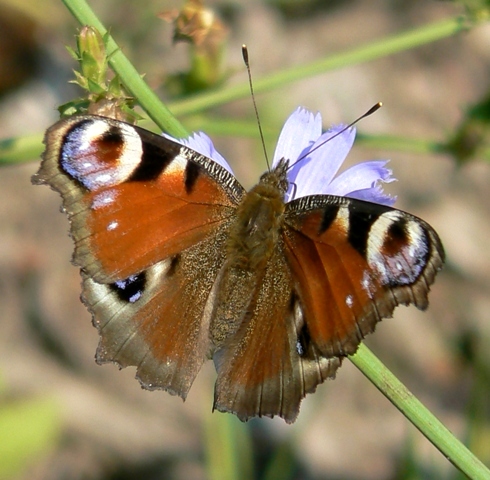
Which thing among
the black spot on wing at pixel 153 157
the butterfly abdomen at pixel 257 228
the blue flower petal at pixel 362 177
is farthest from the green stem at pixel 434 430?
the black spot on wing at pixel 153 157

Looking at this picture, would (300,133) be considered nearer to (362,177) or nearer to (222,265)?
(362,177)

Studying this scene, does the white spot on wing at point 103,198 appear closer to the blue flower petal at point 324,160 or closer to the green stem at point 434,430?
the blue flower petal at point 324,160

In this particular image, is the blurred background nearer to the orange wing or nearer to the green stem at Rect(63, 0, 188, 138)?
the orange wing

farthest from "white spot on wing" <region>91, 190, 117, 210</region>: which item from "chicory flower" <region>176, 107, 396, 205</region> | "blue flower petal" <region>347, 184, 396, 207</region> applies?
"blue flower petal" <region>347, 184, 396, 207</region>

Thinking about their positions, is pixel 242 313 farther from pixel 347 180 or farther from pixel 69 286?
pixel 69 286

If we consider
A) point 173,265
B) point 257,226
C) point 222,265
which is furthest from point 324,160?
point 173,265

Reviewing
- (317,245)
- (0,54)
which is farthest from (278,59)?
(317,245)
